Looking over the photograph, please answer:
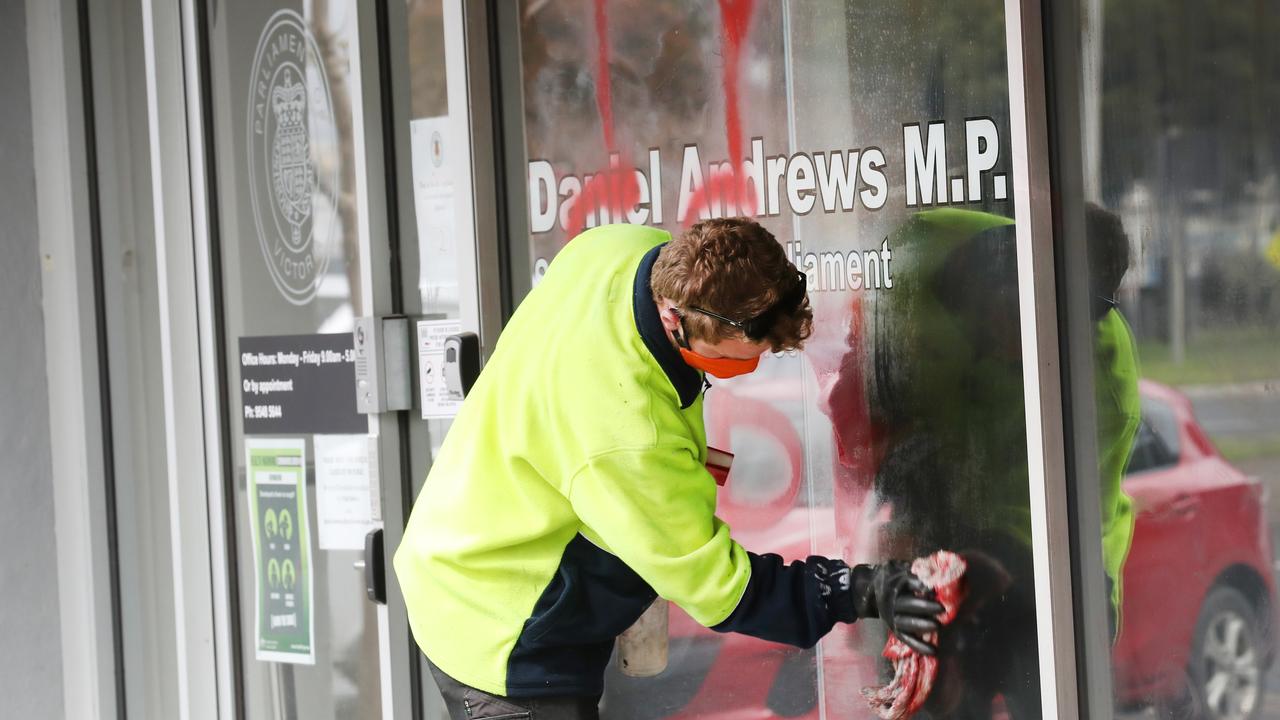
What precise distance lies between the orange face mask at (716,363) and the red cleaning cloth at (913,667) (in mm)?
544

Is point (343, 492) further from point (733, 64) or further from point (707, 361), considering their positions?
point (707, 361)

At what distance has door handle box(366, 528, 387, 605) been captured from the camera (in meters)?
3.66

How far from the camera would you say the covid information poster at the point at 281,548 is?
4.05m

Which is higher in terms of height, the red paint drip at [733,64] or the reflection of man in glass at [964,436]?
the red paint drip at [733,64]

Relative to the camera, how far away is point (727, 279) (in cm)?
233

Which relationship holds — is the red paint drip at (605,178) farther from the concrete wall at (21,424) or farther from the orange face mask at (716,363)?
the concrete wall at (21,424)

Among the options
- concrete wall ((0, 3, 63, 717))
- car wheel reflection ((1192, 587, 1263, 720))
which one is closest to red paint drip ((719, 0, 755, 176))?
car wheel reflection ((1192, 587, 1263, 720))

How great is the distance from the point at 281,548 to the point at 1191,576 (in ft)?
8.35

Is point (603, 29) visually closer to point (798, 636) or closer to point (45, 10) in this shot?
point (798, 636)

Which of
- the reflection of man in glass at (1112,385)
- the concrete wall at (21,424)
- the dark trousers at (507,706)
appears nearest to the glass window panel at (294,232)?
the concrete wall at (21,424)

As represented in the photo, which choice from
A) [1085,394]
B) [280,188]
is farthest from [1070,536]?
[280,188]

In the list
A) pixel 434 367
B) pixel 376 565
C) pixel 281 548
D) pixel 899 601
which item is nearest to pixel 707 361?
pixel 899 601

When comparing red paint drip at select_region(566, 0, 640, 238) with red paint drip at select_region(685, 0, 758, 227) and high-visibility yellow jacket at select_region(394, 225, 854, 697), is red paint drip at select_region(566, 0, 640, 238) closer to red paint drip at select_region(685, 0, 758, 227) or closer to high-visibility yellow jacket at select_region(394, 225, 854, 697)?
red paint drip at select_region(685, 0, 758, 227)

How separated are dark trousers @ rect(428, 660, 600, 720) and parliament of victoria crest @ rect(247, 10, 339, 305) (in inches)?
64.4
